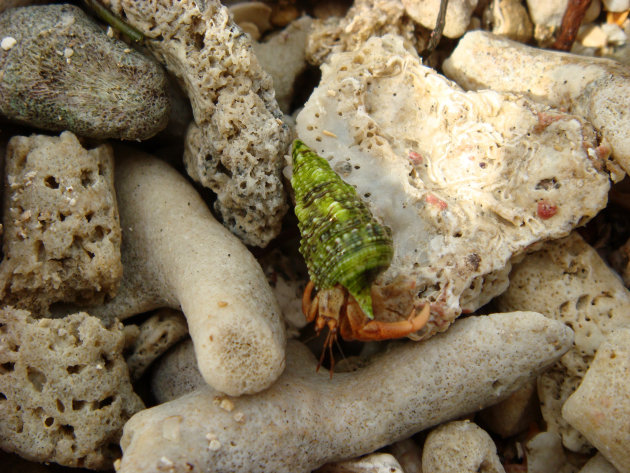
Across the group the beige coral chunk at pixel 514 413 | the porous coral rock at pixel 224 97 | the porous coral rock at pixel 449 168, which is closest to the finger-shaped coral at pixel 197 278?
the porous coral rock at pixel 224 97

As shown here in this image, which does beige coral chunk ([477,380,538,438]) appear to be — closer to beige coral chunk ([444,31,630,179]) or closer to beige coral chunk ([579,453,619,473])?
beige coral chunk ([579,453,619,473])

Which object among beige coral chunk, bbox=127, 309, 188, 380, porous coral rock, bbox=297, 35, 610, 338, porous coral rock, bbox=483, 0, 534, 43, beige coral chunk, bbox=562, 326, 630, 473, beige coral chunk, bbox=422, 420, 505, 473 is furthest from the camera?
porous coral rock, bbox=483, 0, 534, 43

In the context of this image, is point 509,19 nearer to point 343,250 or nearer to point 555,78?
point 555,78

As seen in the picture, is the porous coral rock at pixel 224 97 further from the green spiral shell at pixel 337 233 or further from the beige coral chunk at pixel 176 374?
the beige coral chunk at pixel 176 374

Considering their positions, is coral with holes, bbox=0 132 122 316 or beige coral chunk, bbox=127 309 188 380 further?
beige coral chunk, bbox=127 309 188 380

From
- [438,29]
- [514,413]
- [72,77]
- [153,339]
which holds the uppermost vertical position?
[438,29]

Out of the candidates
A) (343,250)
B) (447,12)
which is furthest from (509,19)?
(343,250)

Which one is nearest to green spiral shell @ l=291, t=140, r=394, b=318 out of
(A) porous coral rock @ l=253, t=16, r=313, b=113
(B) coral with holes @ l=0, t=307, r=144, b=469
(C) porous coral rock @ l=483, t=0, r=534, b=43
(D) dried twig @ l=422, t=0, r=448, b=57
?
(A) porous coral rock @ l=253, t=16, r=313, b=113
